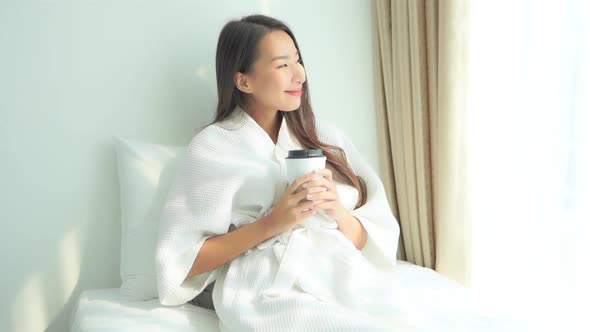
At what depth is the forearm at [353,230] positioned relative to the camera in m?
1.58

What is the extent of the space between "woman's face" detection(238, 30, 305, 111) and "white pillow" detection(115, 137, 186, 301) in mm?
345

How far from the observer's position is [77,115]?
1735 millimetres

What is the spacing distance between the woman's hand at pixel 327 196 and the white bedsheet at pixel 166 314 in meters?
0.31

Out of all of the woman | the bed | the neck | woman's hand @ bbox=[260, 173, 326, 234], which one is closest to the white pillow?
the bed

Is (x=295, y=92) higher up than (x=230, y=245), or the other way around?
(x=295, y=92)

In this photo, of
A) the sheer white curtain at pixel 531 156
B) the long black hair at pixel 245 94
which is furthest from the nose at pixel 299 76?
the sheer white curtain at pixel 531 156

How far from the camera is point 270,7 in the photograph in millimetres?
1987

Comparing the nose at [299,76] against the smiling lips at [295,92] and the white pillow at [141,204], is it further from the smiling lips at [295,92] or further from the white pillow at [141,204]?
the white pillow at [141,204]

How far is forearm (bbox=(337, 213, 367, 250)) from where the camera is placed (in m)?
1.58

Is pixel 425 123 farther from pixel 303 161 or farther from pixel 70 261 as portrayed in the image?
pixel 70 261

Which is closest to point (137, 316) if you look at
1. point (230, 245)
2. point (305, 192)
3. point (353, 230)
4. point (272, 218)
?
point (230, 245)

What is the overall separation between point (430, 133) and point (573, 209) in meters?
0.55

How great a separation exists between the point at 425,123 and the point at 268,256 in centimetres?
80

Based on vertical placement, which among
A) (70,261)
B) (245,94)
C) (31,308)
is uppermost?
(245,94)
